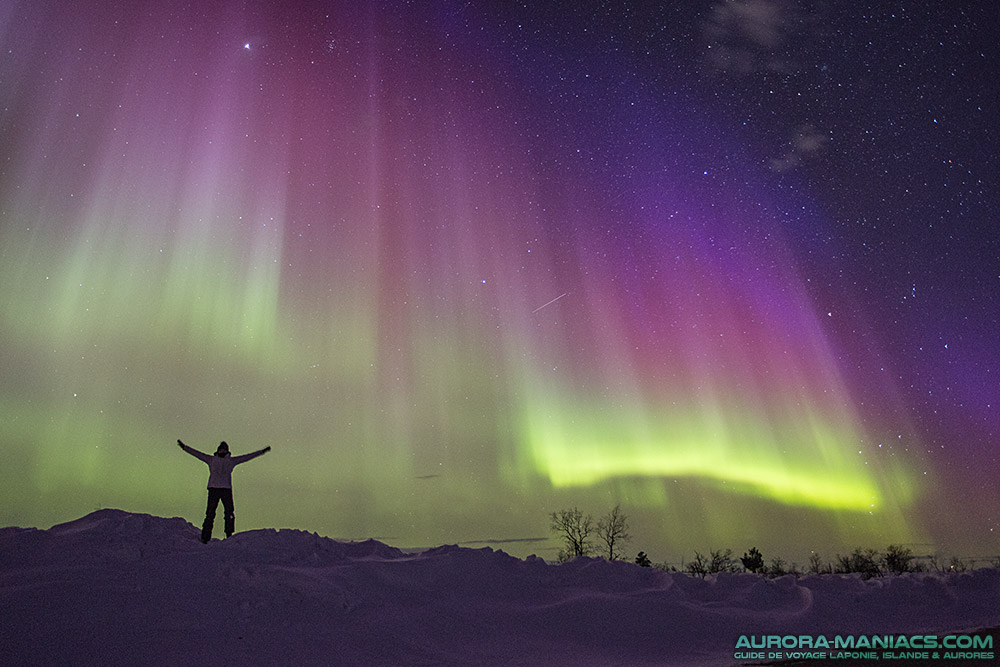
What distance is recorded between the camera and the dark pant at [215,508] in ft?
45.0

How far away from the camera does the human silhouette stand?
45.3 feet

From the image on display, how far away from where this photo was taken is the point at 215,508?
45.8 feet

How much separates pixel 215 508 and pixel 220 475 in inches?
31.1

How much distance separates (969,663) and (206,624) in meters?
11.4

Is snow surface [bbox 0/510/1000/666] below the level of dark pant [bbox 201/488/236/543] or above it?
below

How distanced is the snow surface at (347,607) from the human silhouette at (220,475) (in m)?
0.55

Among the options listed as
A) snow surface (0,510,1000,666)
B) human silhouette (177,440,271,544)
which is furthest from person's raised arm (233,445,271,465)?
snow surface (0,510,1000,666)

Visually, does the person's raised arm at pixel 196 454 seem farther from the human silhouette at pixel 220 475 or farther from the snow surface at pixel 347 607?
the snow surface at pixel 347 607

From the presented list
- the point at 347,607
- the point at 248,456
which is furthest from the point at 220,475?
the point at 347,607

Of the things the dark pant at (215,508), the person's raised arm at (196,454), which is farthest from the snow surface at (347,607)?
the person's raised arm at (196,454)

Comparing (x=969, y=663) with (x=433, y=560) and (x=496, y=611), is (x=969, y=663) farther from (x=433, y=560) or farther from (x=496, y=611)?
(x=433, y=560)

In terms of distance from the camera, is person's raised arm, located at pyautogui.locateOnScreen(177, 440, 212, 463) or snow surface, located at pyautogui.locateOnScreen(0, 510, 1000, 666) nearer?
snow surface, located at pyautogui.locateOnScreen(0, 510, 1000, 666)

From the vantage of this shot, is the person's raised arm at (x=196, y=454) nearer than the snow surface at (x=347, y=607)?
No

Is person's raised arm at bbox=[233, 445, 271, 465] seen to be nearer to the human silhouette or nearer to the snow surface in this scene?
the human silhouette
